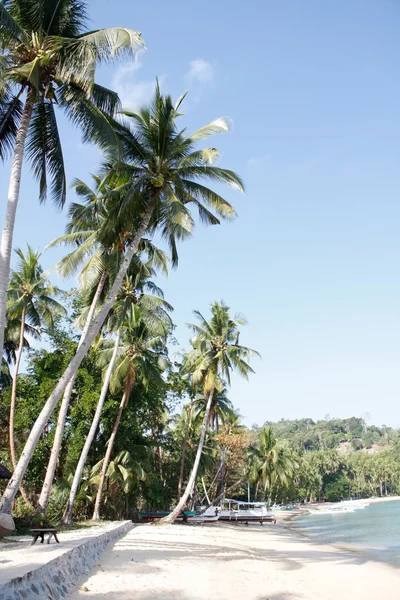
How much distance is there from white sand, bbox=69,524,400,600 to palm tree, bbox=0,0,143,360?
5.41m

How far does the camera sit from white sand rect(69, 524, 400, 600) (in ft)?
26.6

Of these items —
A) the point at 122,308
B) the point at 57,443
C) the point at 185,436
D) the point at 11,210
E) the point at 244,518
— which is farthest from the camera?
the point at 244,518

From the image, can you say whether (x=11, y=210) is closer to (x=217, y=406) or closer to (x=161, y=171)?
(x=161, y=171)

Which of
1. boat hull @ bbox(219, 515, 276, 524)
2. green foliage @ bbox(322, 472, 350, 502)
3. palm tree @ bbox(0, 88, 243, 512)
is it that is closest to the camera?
palm tree @ bbox(0, 88, 243, 512)

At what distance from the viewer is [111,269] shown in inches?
647

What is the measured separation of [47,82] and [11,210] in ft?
11.8

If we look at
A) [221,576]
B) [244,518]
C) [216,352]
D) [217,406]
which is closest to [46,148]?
[221,576]

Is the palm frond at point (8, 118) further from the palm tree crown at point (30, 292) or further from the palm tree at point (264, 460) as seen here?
the palm tree at point (264, 460)

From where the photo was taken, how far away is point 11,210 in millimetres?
10484

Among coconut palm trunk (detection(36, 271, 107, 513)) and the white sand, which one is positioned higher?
coconut palm trunk (detection(36, 271, 107, 513))

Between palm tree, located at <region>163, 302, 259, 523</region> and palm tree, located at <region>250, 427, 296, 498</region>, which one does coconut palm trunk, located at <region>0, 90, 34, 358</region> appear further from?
palm tree, located at <region>250, 427, 296, 498</region>

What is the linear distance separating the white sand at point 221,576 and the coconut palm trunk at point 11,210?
5.37 metres

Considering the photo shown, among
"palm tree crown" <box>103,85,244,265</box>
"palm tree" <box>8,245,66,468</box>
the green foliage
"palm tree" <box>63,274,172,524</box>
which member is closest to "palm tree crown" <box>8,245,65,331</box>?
"palm tree" <box>8,245,66,468</box>

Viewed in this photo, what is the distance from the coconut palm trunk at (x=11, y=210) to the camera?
9.95 meters
